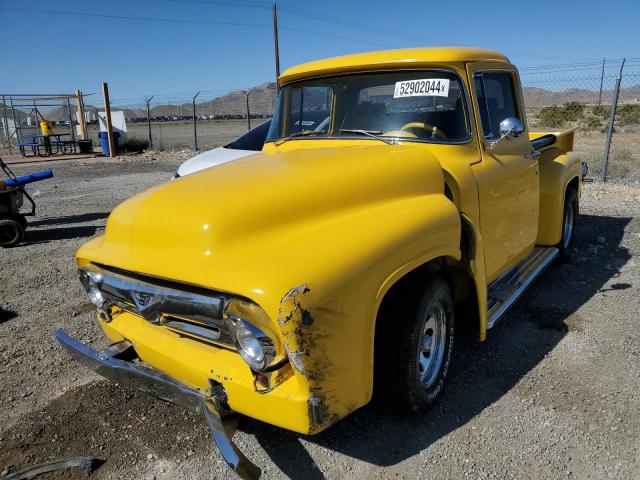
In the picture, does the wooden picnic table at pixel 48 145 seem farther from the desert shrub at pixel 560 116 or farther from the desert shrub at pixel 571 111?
the desert shrub at pixel 571 111

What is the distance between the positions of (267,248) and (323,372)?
599 millimetres

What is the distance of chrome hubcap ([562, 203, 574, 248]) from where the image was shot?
5529 millimetres

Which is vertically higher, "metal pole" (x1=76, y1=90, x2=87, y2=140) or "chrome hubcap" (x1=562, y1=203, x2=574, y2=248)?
"metal pole" (x1=76, y1=90, x2=87, y2=140)

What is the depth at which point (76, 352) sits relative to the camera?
281 centimetres

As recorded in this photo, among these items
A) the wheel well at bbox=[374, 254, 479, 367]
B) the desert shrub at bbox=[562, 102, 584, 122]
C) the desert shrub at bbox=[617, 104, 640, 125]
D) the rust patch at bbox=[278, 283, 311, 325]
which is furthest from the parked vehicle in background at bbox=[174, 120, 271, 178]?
the desert shrub at bbox=[562, 102, 584, 122]

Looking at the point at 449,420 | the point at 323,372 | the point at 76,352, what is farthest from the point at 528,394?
the point at 76,352

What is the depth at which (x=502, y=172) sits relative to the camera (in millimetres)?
3619

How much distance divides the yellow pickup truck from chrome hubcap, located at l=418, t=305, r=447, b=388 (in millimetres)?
12

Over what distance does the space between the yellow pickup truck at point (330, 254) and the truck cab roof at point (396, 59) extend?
0.01m

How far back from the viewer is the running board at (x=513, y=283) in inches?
139

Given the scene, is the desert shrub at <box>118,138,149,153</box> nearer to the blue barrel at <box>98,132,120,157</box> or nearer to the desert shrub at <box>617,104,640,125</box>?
the blue barrel at <box>98,132,120,157</box>

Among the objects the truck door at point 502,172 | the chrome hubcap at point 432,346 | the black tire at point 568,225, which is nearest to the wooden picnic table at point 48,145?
the black tire at point 568,225

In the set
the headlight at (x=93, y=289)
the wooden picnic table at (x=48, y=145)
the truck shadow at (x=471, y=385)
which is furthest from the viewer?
the wooden picnic table at (x=48, y=145)

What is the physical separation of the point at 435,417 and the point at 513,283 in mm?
1521
